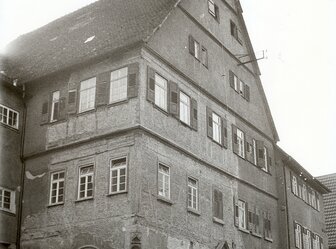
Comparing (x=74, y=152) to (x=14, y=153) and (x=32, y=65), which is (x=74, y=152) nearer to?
(x=14, y=153)

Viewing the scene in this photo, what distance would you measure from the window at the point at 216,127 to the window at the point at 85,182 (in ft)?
22.7

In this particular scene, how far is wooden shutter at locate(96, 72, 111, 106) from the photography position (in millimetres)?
22703

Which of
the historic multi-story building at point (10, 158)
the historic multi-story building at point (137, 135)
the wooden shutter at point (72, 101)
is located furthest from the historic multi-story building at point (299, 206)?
the historic multi-story building at point (10, 158)

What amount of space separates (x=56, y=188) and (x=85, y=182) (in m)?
1.56

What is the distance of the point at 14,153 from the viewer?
24.5 meters

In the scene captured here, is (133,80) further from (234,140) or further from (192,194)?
(234,140)

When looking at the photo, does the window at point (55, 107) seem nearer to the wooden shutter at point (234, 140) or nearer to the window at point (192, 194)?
the window at point (192, 194)

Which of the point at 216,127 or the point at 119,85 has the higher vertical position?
the point at 216,127

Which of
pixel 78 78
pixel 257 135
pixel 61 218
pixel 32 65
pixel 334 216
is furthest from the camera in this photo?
pixel 334 216

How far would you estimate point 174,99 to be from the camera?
23812 millimetres

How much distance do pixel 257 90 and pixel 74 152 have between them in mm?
13818


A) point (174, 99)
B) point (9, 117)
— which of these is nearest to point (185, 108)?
point (174, 99)

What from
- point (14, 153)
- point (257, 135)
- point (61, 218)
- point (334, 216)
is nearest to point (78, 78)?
point (14, 153)

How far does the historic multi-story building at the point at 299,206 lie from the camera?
3275 cm
